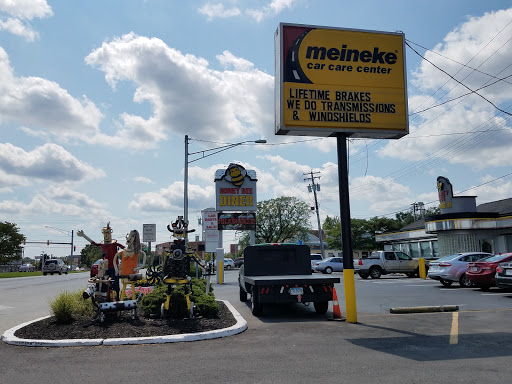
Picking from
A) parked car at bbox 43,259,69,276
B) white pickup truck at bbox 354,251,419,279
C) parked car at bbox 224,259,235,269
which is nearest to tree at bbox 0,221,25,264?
parked car at bbox 43,259,69,276

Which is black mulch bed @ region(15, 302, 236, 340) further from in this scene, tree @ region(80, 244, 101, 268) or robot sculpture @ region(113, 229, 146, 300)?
tree @ region(80, 244, 101, 268)

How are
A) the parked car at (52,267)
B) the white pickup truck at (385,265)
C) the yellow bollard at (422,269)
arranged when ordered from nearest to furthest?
the yellow bollard at (422,269), the white pickup truck at (385,265), the parked car at (52,267)

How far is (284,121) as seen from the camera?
34.2ft

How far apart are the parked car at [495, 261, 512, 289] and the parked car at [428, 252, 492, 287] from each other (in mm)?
3344

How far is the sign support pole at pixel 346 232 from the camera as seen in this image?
10086 mm

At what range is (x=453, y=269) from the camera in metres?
19.2

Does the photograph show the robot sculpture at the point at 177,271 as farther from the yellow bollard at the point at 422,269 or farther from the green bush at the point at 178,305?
the yellow bollard at the point at 422,269

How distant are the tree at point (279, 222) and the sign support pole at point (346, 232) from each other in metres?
67.9

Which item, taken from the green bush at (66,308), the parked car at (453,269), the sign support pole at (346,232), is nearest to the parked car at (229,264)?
the parked car at (453,269)

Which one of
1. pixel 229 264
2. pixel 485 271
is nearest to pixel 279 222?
pixel 229 264

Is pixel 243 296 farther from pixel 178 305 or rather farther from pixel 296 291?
pixel 178 305

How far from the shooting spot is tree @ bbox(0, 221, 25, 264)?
56950 millimetres

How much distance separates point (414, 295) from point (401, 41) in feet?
29.6

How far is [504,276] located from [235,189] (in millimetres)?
18449
